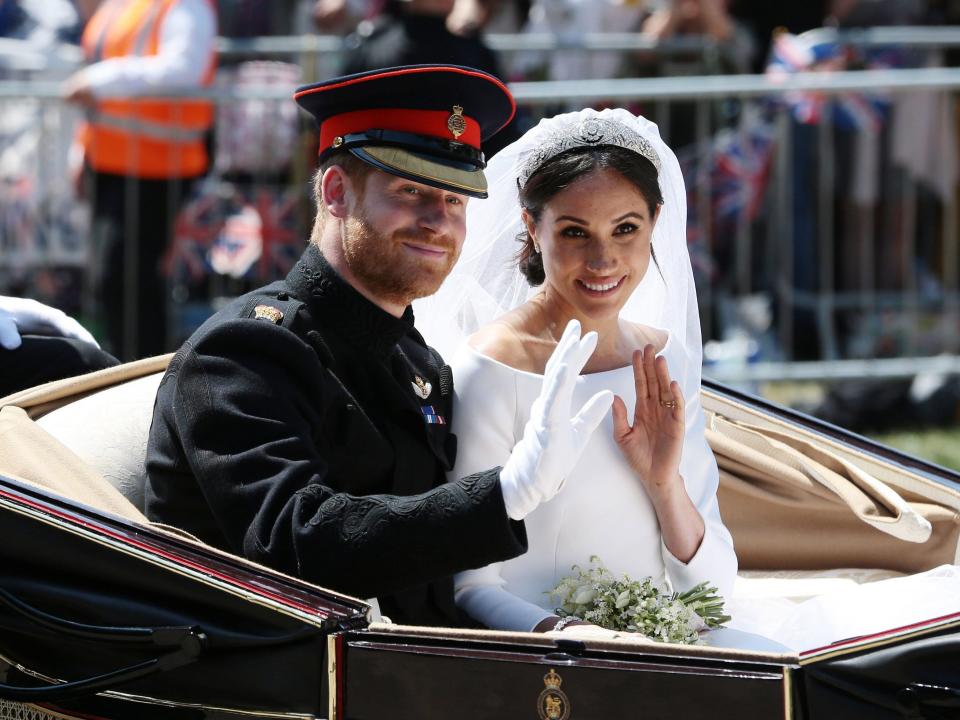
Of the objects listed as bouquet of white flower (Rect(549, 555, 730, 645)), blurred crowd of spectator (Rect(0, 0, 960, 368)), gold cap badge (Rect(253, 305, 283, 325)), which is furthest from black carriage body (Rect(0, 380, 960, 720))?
blurred crowd of spectator (Rect(0, 0, 960, 368))

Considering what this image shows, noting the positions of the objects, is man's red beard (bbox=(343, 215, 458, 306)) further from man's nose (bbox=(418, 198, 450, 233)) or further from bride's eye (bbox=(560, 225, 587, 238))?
bride's eye (bbox=(560, 225, 587, 238))

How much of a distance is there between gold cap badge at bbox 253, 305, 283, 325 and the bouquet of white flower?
2.44 feet

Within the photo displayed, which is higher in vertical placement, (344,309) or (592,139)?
(592,139)

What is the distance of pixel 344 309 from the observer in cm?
271

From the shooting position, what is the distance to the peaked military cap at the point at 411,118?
8.80 ft

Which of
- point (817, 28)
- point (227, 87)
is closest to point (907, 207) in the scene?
point (817, 28)

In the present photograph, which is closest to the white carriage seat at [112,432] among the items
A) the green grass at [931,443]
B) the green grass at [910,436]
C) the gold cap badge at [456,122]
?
the gold cap badge at [456,122]

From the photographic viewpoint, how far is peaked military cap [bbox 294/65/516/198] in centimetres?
268

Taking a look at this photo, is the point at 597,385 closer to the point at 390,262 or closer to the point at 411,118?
the point at 390,262

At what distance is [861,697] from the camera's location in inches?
81.9

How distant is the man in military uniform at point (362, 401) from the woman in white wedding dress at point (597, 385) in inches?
4.1

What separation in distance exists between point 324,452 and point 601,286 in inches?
27.3

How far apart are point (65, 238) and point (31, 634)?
5021 millimetres

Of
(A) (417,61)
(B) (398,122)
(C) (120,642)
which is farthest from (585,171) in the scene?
(A) (417,61)
